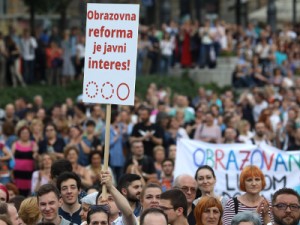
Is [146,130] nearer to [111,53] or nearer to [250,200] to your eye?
[250,200]

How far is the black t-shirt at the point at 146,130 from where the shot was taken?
21.4 metres

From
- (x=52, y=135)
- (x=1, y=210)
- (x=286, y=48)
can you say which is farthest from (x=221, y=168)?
(x=286, y=48)

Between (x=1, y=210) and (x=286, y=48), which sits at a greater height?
(x=286, y=48)

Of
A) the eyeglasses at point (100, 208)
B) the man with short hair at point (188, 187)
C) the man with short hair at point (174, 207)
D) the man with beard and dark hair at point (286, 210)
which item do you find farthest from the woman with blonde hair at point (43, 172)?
the man with beard and dark hair at point (286, 210)

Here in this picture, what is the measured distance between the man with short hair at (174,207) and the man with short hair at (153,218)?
142cm

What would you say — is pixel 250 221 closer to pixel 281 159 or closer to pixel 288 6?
pixel 281 159

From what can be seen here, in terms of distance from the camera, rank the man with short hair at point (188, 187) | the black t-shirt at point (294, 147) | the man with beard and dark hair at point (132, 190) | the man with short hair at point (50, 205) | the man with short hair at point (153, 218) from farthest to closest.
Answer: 1. the black t-shirt at point (294, 147)
2. the man with short hair at point (188, 187)
3. the man with beard and dark hair at point (132, 190)
4. the man with short hair at point (50, 205)
5. the man with short hair at point (153, 218)

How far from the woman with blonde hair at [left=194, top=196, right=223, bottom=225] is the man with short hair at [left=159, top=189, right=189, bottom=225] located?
0.38ft

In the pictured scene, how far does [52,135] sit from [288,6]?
27.5 meters

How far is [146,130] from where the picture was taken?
847 inches

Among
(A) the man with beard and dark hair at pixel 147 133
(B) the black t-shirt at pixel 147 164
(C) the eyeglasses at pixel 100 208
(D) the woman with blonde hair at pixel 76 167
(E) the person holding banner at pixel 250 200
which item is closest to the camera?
(C) the eyeglasses at pixel 100 208

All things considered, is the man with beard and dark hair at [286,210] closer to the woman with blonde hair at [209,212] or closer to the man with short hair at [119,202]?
the woman with blonde hair at [209,212]

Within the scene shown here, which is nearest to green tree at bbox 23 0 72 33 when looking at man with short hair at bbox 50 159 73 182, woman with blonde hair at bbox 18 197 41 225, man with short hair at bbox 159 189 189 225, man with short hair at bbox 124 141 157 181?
man with short hair at bbox 124 141 157 181

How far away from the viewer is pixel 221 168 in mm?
18766
